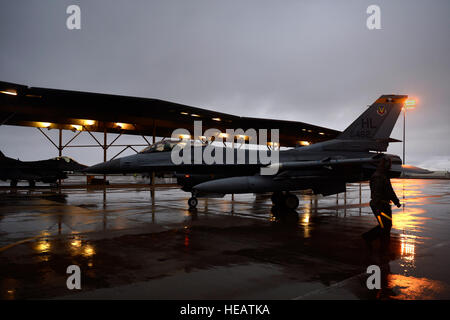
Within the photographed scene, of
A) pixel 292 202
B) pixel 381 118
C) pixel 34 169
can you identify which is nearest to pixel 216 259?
pixel 292 202

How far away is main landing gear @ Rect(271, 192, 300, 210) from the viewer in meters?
11.8

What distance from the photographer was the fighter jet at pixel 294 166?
10906 millimetres

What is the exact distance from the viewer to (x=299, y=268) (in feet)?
14.7

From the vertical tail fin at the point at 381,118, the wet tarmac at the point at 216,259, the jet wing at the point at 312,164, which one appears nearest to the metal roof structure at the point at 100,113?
the wet tarmac at the point at 216,259

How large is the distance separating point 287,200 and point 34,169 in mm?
21623

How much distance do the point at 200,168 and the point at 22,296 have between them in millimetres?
9218

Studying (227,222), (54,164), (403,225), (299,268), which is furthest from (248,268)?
(54,164)

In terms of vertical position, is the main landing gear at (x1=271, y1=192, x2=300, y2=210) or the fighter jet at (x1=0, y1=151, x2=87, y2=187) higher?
the fighter jet at (x1=0, y1=151, x2=87, y2=187)

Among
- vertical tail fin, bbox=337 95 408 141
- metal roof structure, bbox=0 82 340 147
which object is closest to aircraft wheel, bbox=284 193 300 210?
vertical tail fin, bbox=337 95 408 141

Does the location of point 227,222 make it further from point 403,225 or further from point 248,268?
point 403,225

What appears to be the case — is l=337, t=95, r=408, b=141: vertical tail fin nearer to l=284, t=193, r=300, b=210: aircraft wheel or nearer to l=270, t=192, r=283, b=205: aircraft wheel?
l=284, t=193, r=300, b=210: aircraft wheel

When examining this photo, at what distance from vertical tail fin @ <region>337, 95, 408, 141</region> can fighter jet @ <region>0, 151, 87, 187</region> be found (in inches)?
800

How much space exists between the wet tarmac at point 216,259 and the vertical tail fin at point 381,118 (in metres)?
5.23

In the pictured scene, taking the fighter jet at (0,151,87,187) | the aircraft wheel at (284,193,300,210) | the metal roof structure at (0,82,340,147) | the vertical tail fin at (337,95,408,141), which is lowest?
the aircraft wheel at (284,193,300,210)
